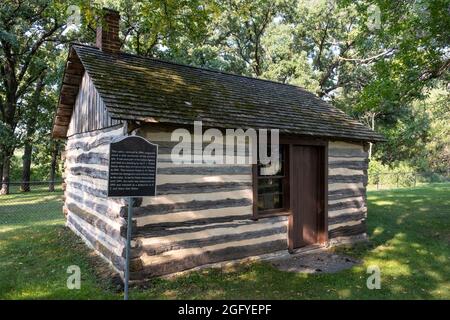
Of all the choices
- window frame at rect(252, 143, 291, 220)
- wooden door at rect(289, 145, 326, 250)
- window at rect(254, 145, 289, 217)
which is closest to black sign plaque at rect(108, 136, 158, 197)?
window frame at rect(252, 143, 291, 220)

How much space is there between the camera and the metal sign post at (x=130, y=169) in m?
5.08

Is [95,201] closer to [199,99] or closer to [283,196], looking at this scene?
[199,99]

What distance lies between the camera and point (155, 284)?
6.08 meters

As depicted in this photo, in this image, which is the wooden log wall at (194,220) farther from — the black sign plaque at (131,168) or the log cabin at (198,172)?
the black sign plaque at (131,168)

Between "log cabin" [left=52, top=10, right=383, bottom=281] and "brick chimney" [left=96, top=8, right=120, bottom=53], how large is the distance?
25 millimetres

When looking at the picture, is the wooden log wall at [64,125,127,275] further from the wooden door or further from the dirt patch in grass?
the wooden door

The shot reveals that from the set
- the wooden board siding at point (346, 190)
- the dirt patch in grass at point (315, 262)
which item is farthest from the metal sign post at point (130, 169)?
the wooden board siding at point (346, 190)

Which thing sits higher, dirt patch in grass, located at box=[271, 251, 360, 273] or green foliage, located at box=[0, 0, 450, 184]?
green foliage, located at box=[0, 0, 450, 184]

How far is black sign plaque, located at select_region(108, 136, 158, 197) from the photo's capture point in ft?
16.7

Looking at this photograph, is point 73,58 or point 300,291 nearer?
point 300,291

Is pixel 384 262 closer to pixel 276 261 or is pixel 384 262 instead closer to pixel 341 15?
pixel 276 261

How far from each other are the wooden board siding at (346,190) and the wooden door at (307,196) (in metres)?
0.25

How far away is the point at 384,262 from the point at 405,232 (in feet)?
10.4
